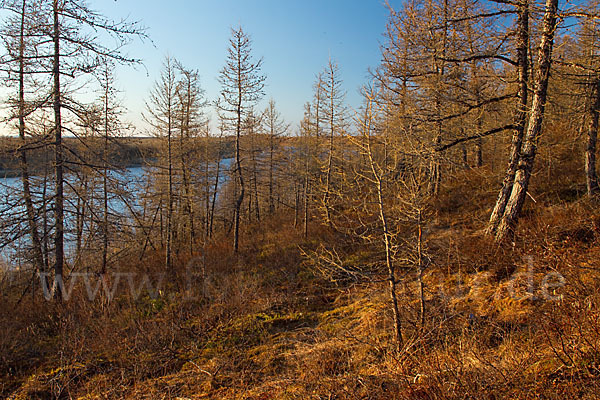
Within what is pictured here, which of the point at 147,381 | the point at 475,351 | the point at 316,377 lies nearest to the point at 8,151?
the point at 147,381

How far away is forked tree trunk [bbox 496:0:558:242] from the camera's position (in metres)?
6.02

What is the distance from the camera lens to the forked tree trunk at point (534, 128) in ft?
19.8

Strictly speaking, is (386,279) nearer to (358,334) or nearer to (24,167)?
(358,334)

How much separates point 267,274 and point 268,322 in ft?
12.9

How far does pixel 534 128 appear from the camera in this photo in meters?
6.51

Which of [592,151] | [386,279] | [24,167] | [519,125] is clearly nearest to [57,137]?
[24,167]

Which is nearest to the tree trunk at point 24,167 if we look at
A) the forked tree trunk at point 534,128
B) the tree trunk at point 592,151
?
the forked tree trunk at point 534,128

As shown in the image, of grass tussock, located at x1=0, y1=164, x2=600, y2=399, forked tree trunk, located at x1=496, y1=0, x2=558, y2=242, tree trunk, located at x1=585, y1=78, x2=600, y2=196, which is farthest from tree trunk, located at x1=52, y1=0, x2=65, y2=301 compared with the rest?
tree trunk, located at x1=585, y1=78, x2=600, y2=196

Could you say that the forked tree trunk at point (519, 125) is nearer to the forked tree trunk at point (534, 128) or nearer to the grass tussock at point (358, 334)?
the forked tree trunk at point (534, 128)

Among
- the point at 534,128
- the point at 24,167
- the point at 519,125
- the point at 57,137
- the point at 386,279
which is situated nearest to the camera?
the point at 386,279

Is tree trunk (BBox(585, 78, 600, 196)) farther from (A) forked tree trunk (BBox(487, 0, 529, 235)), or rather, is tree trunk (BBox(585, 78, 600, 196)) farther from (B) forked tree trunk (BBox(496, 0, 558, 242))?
(B) forked tree trunk (BBox(496, 0, 558, 242))

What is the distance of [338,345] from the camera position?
523cm

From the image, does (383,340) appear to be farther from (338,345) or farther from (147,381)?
(147,381)

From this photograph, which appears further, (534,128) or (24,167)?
(24,167)
